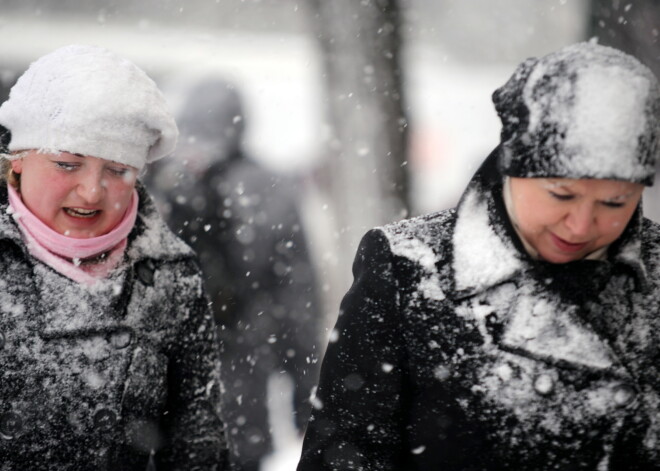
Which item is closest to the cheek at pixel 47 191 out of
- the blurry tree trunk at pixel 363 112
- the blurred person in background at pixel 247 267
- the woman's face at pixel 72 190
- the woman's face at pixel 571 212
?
the woman's face at pixel 72 190

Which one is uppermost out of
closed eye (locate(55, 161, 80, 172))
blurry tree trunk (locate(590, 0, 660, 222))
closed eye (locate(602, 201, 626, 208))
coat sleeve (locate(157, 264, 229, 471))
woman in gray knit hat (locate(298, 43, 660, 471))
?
blurry tree trunk (locate(590, 0, 660, 222))

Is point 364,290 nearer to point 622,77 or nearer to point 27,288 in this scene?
point 622,77

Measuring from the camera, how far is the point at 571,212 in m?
1.87

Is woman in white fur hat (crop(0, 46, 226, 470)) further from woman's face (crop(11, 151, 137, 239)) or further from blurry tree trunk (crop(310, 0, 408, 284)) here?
blurry tree trunk (crop(310, 0, 408, 284))

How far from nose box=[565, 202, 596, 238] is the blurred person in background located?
253cm

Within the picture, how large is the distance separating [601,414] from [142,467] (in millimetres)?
1456

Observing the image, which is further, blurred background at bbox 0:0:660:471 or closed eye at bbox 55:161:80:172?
blurred background at bbox 0:0:660:471

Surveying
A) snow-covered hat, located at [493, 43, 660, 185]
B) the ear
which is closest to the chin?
snow-covered hat, located at [493, 43, 660, 185]

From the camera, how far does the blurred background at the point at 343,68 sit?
13.0ft

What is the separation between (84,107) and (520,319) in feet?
4.49

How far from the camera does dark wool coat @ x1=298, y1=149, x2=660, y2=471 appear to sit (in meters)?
1.97

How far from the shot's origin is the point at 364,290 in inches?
83.5

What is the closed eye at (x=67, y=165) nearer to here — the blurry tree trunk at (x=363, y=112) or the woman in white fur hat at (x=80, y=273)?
the woman in white fur hat at (x=80, y=273)

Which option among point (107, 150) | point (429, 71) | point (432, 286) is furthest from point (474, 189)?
point (429, 71)
